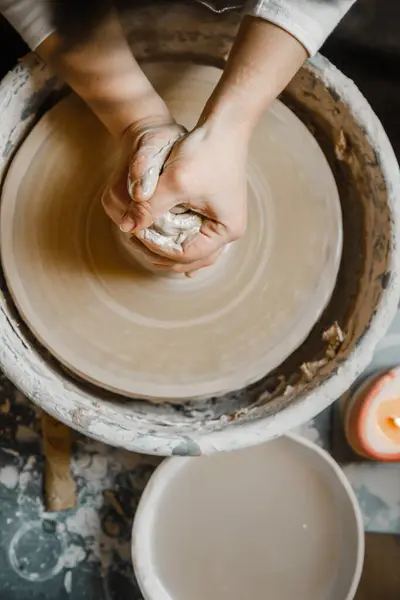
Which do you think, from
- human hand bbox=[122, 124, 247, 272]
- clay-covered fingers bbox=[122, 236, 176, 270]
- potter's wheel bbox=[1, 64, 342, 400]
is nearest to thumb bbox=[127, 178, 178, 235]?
human hand bbox=[122, 124, 247, 272]

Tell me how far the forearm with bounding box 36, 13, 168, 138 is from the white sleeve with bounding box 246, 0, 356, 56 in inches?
7.8

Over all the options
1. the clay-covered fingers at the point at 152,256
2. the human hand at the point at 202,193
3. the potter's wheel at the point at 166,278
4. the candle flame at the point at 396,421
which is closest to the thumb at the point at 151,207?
the human hand at the point at 202,193

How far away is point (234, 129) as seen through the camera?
1061 mm

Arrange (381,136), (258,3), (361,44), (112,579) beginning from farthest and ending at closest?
(112,579) < (361,44) < (381,136) < (258,3)

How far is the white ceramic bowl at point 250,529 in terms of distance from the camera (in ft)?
5.07

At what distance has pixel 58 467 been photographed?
5.14ft

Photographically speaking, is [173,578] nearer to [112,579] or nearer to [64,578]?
[112,579]

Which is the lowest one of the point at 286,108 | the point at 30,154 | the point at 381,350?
the point at 381,350

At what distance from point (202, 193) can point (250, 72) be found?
0.67 ft

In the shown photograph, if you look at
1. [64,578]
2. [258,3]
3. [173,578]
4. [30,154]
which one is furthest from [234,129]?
[64,578]

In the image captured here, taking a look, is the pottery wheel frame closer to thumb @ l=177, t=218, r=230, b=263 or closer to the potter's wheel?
the potter's wheel

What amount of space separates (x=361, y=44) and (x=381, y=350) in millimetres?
662

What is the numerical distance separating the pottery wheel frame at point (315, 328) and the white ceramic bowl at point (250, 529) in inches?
9.3

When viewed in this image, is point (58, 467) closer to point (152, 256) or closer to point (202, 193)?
point (152, 256)
